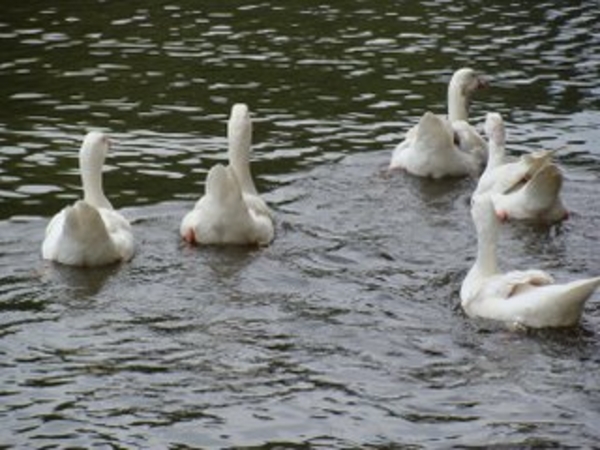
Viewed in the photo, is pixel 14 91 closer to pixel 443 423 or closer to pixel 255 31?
pixel 255 31

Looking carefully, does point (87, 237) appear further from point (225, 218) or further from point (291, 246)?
point (291, 246)

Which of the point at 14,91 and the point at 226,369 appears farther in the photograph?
the point at 14,91

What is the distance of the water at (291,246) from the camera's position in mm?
10281

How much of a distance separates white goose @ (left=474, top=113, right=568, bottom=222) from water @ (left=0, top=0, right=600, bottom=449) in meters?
0.26

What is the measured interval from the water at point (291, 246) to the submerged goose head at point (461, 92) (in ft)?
2.67

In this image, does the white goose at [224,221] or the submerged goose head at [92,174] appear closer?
the white goose at [224,221]

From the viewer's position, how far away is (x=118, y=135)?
18141 millimetres

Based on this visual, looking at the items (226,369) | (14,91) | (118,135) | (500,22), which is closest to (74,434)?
(226,369)

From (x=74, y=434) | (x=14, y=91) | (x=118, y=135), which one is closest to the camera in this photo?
(x=74, y=434)

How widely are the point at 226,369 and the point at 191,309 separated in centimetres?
144

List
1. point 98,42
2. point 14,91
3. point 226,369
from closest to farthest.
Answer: point 226,369 < point 14,91 < point 98,42

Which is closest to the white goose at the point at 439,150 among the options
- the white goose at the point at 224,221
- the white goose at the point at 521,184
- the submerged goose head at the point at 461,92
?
Result: the submerged goose head at the point at 461,92

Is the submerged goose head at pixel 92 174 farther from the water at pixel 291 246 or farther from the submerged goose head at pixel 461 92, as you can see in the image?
the submerged goose head at pixel 461 92

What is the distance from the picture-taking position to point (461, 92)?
18.0m
